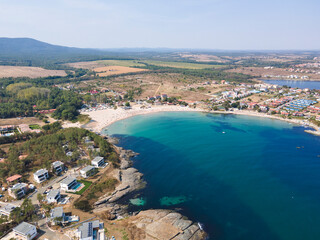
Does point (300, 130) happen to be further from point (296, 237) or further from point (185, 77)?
point (185, 77)

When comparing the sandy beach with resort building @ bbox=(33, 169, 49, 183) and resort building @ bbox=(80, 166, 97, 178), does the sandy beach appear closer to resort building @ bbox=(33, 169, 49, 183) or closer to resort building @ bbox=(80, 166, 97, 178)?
resort building @ bbox=(80, 166, 97, 178)

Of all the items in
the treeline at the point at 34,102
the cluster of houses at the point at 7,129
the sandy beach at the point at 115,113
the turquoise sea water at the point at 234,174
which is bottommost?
the turquoise sea water at the point at 234,174

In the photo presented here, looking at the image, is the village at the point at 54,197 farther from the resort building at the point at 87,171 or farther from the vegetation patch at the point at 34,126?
the vegetation patch at the point at 34,126

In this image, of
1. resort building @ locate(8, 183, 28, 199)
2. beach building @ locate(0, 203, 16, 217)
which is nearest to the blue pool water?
resort building @ locate(8, 183, 28, 199)

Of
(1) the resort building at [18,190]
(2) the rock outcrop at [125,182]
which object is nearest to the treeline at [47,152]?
(2) the rock outcrop at [125,182]

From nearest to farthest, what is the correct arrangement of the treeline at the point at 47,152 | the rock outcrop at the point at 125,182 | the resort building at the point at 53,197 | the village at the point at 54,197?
the village at the point at 54,197
the resort building at the point at 53,197
the rock outcrop at the point at 125,182
the treeline at the point at 47,152

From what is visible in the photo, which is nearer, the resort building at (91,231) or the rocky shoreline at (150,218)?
the resort building at (91,231)
